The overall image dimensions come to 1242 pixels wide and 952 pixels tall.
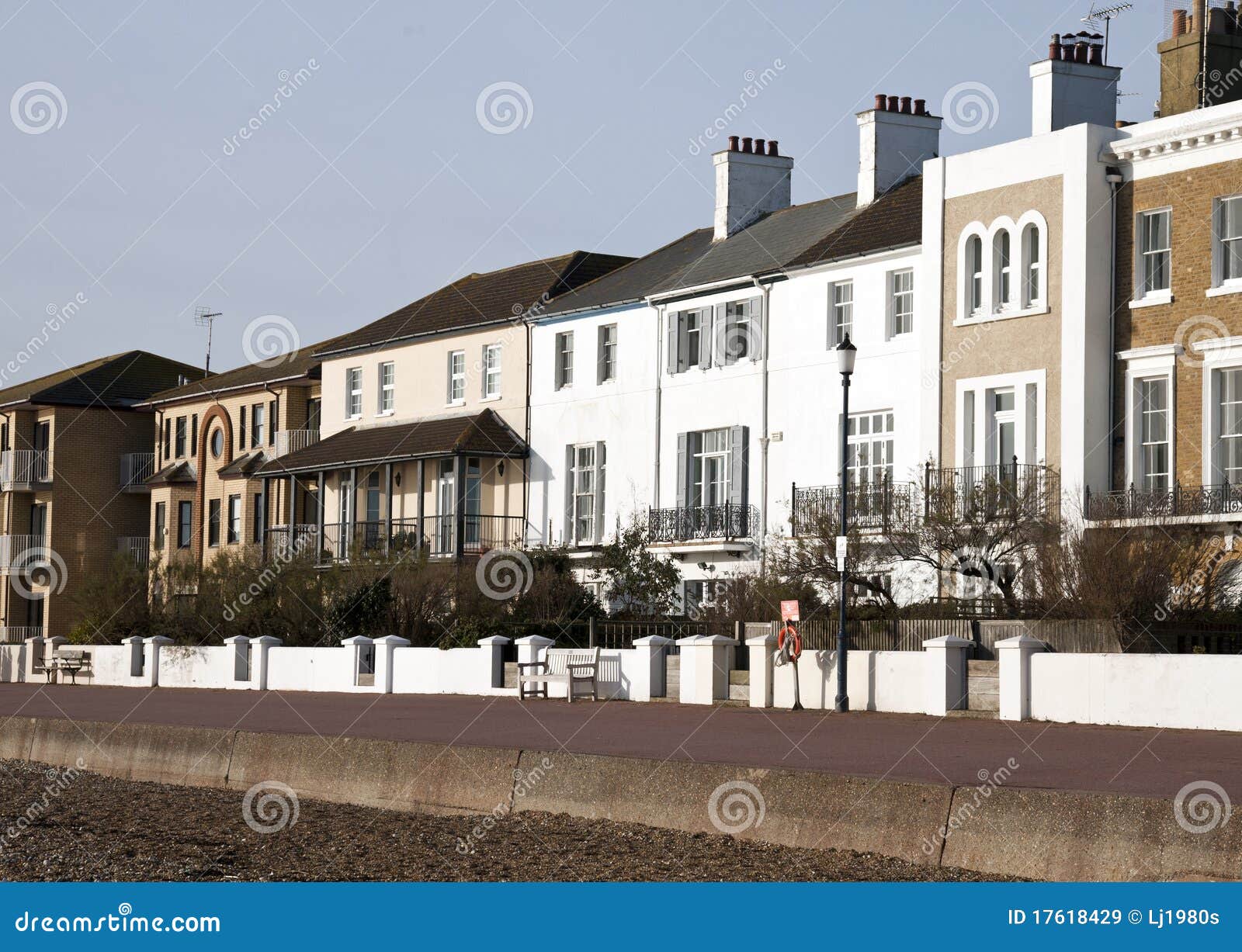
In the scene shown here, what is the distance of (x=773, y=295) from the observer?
39469mm

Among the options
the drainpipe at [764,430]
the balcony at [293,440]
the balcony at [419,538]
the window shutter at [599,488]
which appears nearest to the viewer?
the drainpipe at [764,430]

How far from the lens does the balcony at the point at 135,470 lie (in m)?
66.4

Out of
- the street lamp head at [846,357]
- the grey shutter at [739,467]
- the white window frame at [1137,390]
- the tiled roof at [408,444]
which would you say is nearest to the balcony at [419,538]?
the tiled roof at [408,444]

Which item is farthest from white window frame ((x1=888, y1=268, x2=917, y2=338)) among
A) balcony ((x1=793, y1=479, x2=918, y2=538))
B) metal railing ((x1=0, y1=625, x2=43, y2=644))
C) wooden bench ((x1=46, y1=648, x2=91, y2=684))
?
metal railing ((x1=0, y1=625, x2=43, y2=644))

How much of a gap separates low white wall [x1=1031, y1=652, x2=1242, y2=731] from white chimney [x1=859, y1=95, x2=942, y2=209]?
66.8ft

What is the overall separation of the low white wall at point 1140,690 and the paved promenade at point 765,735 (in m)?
0.46

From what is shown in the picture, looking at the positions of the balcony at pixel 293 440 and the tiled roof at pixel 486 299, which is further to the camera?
the balcony at pixel 293 440

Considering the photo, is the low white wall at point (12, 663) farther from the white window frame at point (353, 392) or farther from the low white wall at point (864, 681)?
the low white wall at point (864, 681)

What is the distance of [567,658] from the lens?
98.1 feet

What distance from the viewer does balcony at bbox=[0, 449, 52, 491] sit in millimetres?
66500

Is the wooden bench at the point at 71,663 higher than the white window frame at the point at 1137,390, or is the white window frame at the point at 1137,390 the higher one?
the white window frame at the point at 1137,390

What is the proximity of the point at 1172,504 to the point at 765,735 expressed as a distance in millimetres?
12608

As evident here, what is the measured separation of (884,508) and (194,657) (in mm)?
15171

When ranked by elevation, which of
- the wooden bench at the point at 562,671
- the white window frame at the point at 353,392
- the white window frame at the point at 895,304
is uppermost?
the white window frame at the point at 895,304
